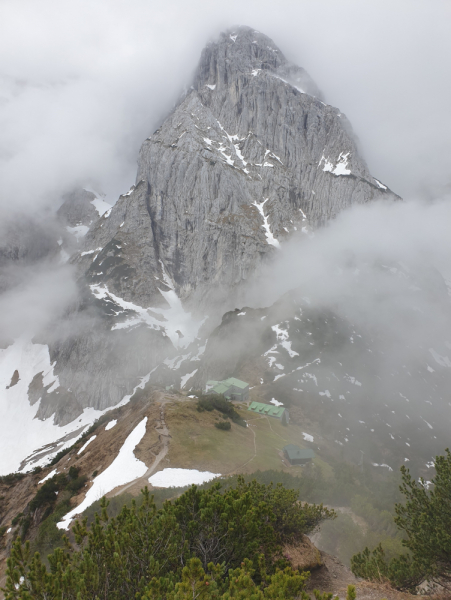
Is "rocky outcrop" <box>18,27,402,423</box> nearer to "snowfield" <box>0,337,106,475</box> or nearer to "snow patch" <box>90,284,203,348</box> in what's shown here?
"snow patch" <box>90,284,203,348</box>

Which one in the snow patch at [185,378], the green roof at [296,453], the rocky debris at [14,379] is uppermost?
the green roof at [296,453]

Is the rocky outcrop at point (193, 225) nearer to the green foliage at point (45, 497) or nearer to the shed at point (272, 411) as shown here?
the shed at point (272, 411)

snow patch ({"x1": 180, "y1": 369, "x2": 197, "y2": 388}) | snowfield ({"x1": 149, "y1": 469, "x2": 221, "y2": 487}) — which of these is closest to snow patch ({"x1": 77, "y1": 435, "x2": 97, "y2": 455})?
snowfield ({"x1": 149, "y1": 469, "x2": 221, "y2": 487})

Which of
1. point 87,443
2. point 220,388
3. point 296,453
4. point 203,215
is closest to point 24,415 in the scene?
point 220,388

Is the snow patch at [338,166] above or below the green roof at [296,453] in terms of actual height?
above

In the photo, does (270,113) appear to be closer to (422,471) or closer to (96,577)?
(422,471)

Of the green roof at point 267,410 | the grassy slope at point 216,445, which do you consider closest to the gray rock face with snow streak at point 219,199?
the green roof at point 267,410

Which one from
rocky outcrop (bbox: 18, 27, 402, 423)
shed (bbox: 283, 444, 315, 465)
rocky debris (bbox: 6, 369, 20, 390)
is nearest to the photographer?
shed (bbox: 283, 444, 315, 465)
